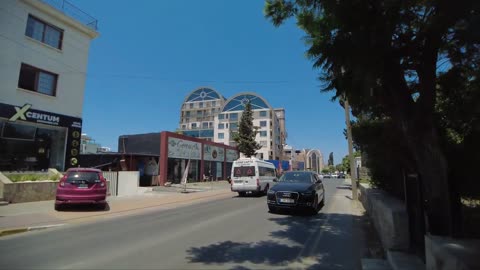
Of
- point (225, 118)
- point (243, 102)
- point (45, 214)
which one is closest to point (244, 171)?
point (45, 214)

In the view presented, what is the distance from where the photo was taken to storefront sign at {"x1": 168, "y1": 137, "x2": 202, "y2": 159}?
30.4 m

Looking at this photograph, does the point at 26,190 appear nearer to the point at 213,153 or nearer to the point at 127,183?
the point at 127,183

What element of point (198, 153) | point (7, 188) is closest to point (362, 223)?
point (7, 188)

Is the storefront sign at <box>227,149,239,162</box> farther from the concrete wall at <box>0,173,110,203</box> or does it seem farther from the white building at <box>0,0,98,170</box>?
the concrete wall at <box>0,173,110,203</box>

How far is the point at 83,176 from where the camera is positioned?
1234 centimetres

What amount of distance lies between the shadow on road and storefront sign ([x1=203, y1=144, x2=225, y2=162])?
28.4m

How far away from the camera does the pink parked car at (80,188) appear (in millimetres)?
11891

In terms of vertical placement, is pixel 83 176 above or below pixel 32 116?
below

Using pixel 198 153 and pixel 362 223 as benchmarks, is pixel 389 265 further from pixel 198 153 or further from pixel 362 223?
pixel 198 153

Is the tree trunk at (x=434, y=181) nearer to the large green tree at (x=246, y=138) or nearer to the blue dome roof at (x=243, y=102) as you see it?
the large green tree at (x=246, y=138)

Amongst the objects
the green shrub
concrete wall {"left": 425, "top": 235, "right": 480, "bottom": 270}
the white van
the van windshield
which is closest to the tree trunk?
concrete wall {"left": 425, "top": 235, "right": 480, "bottom": 270}

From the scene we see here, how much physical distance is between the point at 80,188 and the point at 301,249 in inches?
372

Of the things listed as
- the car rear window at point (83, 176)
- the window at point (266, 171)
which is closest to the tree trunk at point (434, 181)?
the car rear window at point (83, 176)

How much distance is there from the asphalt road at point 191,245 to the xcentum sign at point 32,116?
10.8m
